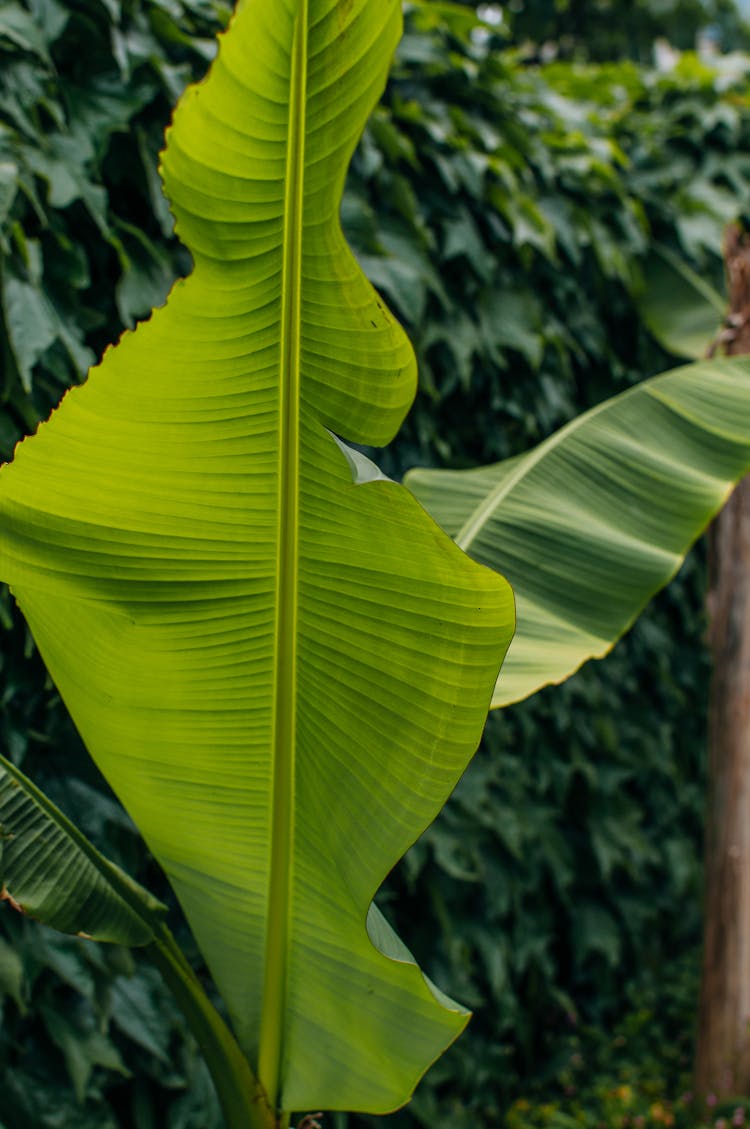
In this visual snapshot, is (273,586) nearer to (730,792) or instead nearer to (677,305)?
(730,792)

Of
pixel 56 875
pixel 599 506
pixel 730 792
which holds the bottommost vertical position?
pixel 730 792

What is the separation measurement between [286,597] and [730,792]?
1944mm

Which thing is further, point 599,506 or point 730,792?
point 730,792

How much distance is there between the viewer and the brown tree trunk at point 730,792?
245 centimetres

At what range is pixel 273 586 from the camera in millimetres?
A: 1042

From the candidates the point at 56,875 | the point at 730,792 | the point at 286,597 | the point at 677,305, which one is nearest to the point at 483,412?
the point at 677,305

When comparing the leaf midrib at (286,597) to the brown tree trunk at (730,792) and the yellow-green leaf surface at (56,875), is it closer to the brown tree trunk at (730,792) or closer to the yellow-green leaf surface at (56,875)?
the yellow-green leaf surface at (56,875)

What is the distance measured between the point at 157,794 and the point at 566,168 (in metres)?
2.12

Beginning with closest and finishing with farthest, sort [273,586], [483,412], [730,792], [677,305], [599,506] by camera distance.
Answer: [273,586]
[599,506]
[483,412]
[730,792]
[677,305]

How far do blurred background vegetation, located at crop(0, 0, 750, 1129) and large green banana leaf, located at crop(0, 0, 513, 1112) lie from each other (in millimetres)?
441

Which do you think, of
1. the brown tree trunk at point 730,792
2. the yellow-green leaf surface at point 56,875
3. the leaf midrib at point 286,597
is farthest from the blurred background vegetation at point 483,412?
the leaf midrib at point 286,597

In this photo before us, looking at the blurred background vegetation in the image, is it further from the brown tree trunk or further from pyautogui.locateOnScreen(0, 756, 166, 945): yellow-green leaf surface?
pyautogui.locateOnScreen(0, 756, 166, 945): yellow-green leaf surface

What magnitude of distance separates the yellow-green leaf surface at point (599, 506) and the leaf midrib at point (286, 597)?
0.43 m

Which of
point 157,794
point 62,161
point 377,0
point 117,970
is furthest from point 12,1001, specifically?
point 377,0
